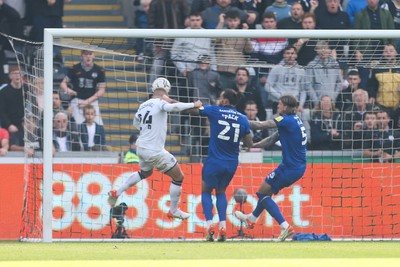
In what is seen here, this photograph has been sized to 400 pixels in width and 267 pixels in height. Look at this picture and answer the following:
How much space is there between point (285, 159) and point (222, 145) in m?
0.90

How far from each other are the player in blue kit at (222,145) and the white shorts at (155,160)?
22.2 inches

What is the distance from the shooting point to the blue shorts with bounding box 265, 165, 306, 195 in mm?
17750

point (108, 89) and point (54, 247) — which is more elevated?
point (108, 89)

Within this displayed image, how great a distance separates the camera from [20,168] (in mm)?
19469

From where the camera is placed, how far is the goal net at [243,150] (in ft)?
61.5

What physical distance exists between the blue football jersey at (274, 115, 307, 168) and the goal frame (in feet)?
3.97

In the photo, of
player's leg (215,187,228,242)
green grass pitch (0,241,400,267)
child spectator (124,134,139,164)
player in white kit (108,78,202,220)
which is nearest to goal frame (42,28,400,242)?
player in white kit (108,78,202,220)

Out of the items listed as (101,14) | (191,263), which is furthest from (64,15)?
(191,263)

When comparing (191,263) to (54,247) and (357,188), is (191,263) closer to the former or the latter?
(54,247)

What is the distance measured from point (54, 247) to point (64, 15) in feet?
32.1

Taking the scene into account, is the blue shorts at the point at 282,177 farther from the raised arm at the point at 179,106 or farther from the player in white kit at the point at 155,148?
the raised arm at the point at 179,106

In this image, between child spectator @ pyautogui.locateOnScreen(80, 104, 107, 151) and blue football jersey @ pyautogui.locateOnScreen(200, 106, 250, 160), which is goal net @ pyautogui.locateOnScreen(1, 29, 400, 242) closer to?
child spectator @ pyautogui.locateOnScreen(80, 104, 107, 151)

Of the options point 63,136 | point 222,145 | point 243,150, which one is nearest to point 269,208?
point 222,145

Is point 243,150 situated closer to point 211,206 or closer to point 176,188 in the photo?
point 176,188
